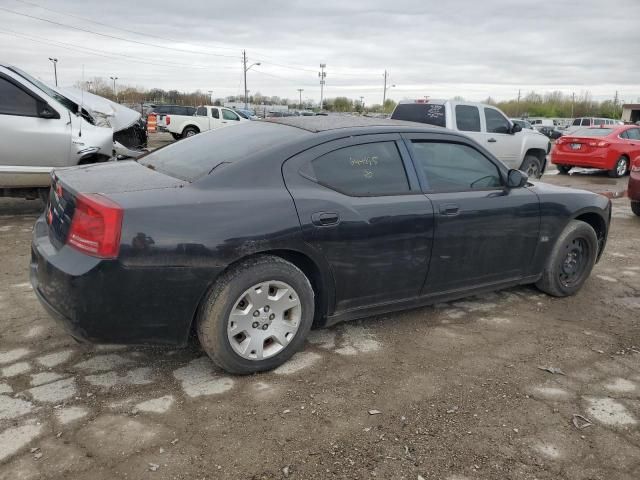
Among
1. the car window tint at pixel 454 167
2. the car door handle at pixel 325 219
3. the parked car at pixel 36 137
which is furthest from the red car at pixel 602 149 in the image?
the car door handle at pixel 325 219

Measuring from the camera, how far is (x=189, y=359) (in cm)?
332

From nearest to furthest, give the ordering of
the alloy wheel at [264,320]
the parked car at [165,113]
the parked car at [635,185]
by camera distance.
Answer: the alloy wheel at [264,320] → the parked car at [635,185] → the parked car at [165,113]

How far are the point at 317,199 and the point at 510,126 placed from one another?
Result: 9252 millimetres

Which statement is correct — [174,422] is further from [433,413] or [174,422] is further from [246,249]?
[433,413]

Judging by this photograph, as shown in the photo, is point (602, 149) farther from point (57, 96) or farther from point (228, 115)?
point (228, 115)

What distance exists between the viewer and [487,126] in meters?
10.9

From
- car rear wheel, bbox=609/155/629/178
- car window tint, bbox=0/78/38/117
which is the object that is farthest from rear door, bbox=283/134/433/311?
car rear wheel, bbox=609/155/629/178

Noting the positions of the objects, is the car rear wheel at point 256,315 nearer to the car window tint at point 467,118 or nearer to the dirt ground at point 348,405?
the dirt ground at point 348,405

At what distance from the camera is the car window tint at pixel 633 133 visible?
14.5 metres

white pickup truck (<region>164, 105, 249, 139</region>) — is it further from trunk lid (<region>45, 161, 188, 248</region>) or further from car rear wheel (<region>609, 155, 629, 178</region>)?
trunk lid (<region>45, 161, 188, 248</region>)

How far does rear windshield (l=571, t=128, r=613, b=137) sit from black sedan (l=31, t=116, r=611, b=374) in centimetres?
1180

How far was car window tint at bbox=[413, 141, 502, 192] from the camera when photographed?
3750 millimetres

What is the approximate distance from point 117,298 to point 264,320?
32.3 inches

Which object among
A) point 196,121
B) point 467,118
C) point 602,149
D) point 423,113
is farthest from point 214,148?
point 196,121
